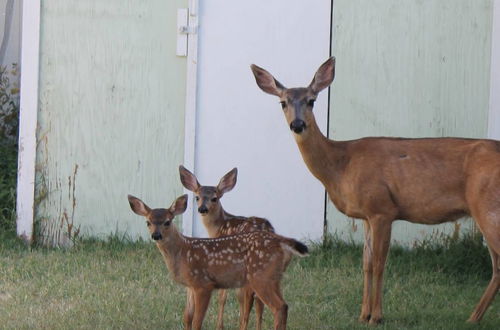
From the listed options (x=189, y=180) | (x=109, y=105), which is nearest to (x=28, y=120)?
(x=109, y=105)

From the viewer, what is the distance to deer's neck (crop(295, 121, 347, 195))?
777cm

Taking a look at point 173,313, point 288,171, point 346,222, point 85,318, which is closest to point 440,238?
point 346,222

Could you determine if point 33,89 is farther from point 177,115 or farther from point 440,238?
point 440,238

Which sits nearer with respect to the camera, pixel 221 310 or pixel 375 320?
pixel 221 310

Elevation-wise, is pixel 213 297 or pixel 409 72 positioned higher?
pixel 409 72

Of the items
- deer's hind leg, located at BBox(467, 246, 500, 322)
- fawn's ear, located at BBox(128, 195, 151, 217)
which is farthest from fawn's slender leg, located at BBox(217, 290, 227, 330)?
deer's hind leg, located at BBox(467, 246, 500, 322)

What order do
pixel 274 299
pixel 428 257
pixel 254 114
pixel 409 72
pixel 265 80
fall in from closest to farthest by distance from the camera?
pixel 274 299 → pixel 265 80 → pixel 428 257 → pixel 409 72 → pixel 254 114

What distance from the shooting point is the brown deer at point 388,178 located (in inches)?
297

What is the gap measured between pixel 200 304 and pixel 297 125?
1.48 m

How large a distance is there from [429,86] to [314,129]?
1.82 m

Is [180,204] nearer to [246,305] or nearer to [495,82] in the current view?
[246,305]

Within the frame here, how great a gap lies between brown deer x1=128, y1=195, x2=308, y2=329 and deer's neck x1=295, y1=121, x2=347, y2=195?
1055 mm

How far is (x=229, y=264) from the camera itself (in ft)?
22.3

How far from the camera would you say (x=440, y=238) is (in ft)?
30.4
